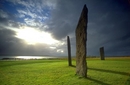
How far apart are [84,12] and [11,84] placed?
25.3 ft

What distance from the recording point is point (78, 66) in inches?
409

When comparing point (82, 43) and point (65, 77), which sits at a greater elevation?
point (82, 43)

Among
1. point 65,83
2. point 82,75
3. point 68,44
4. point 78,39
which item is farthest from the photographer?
point 68,44

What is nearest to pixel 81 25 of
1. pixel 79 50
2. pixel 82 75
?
pixel 79 50

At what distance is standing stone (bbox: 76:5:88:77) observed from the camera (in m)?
9.79

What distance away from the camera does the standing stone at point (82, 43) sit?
979cm

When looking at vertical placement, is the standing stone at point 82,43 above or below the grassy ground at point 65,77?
above

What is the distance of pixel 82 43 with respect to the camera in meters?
10.0

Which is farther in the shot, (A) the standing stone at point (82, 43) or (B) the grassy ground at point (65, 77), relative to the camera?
(A) the standing stone at point (82, 43)

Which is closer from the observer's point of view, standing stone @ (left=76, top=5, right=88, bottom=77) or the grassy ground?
the grassy ground

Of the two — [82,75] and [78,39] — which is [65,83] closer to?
[82,75]

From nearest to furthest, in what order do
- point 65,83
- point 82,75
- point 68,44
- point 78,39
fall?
point 65,83 < point 82,75 < point 78,39 < point 68,44

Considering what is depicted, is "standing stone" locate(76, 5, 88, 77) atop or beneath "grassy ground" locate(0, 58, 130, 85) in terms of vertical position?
atop

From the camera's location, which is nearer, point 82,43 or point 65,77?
point 65,77
